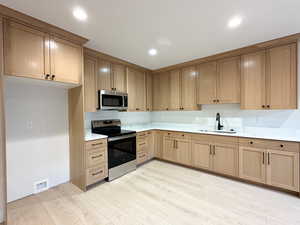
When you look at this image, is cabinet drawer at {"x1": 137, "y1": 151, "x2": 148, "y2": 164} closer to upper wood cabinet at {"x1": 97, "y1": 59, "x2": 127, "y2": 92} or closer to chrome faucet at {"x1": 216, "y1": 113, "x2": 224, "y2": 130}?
upper wood cabinet at {"x1": 97, "y1": 59, "x2": 127, "y2": 92}

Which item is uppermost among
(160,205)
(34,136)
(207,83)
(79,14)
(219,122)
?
(79,14)

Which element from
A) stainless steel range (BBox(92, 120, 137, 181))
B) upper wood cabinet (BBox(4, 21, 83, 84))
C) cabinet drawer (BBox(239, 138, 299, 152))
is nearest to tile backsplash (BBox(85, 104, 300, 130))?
stainless steel range (BBox(92, 120, 137, 181))

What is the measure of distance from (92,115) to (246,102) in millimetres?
3189

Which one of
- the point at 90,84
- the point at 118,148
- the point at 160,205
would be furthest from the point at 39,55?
the point at 160,205

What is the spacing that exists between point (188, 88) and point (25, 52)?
3118 mm

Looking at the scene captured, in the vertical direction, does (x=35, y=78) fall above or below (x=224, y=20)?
below

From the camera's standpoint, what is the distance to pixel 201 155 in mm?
3082

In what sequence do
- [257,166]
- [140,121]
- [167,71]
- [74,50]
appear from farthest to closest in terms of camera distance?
[140,121]
[167,71]
[257,166]
[74,50]

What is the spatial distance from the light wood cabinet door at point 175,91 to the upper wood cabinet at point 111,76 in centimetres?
129

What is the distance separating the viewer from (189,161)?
128 inches

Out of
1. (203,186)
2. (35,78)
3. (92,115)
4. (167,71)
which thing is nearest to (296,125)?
(203,186)

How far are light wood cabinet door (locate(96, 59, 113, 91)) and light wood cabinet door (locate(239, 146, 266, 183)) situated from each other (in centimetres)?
290

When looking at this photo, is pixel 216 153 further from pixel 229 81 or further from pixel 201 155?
pixel 229 81

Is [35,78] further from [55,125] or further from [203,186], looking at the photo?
[203,186]
